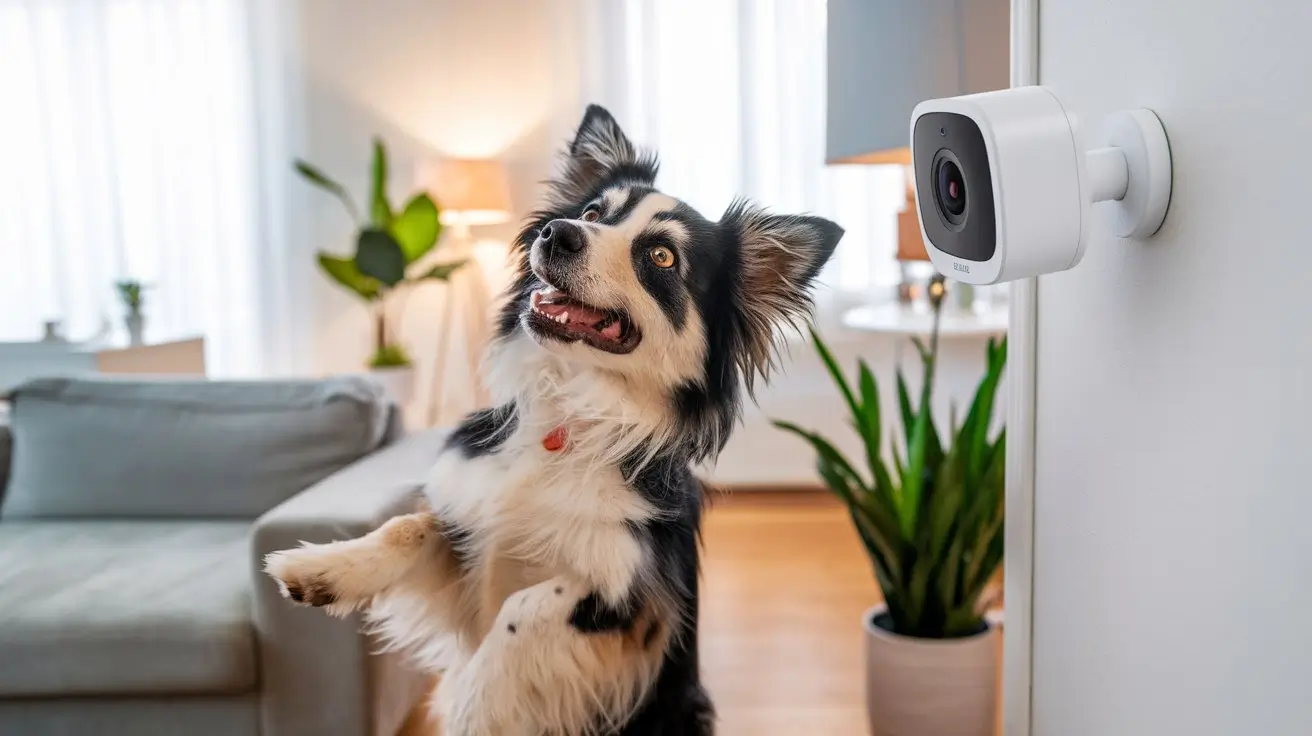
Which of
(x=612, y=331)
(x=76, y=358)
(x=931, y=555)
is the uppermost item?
(x=612, y=331)

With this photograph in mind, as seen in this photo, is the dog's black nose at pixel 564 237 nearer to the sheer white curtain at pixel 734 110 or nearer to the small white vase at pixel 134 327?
the small white vase at pixel 134 327

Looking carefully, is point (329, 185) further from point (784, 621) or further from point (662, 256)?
point (662, 256)

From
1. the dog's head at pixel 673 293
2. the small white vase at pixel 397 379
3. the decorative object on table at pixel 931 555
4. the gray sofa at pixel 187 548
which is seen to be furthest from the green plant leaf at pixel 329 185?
the dog's head at pixel 673 293

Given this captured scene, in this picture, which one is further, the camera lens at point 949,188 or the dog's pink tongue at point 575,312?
the dog's pink tongue at point 575,312

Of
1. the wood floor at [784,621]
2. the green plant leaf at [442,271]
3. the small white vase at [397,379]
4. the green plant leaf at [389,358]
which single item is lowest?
the wood floor at [784,621]

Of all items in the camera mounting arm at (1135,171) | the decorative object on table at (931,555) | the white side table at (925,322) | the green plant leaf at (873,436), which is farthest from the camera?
the white side table at (925,322)

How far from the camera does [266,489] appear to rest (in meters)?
2.43

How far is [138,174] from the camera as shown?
16.1 ft

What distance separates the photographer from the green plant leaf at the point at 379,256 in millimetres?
4137

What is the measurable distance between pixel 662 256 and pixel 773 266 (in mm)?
130

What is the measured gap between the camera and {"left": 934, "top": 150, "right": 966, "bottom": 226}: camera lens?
77 cm

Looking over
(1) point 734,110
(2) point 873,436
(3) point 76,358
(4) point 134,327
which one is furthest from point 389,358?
(2) point 873,436

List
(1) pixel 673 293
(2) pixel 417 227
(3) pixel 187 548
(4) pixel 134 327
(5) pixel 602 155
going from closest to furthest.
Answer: (1) pixel 673 293, (5) pixel 602 155, (3) pixel 187 548, (4) pixel 134 327, (2) pixel 417 227

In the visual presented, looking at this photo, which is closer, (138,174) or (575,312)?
(575,312)
